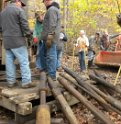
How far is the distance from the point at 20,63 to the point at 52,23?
1237 mm

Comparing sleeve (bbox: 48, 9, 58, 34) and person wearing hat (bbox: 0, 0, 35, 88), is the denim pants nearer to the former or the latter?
sleeve (bbox: 48, 9, 58, 34)

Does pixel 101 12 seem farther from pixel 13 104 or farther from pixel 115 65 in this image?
pixel 13 104

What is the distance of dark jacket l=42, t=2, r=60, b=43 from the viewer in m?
7.79

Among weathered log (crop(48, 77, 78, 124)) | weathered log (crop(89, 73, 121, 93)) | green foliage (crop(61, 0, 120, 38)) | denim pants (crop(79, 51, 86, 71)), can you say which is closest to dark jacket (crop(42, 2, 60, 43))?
weathered log (crop(48, 77, 78, 124))

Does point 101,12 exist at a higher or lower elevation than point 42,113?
higher

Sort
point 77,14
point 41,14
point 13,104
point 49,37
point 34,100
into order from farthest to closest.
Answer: point 77,14
point 41,14
point 49,37
point 34,100
point 13,104

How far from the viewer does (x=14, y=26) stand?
7328 millimetres

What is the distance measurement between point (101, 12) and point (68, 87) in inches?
684

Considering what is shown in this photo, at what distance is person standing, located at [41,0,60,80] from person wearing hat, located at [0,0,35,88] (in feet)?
2.03

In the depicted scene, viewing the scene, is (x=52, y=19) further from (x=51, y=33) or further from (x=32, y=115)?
(x=32, y=115)

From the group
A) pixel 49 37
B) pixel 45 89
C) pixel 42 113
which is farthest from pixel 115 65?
pixel 42 113

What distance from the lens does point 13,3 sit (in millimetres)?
7426

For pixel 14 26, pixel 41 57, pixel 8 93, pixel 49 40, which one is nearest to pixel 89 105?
pixel 8 93

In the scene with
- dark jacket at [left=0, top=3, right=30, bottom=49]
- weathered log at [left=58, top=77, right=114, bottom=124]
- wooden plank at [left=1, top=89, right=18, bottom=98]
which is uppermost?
dark jacket at [left=0, top=3, right=30, bottom=49]
